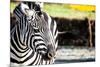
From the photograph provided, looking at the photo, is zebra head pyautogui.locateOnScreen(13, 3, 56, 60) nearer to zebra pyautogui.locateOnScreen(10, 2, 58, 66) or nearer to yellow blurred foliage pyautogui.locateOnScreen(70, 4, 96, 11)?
zebra pyautogui.locateOnScreen(10, 2, 58, 66)

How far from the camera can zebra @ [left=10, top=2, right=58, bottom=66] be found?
201 cm

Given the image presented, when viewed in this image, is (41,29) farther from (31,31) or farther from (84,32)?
(84,32)

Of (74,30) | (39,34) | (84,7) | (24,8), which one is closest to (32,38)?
(39,34)

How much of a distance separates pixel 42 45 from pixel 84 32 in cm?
52

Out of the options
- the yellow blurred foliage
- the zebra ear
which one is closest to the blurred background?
the yellow blurred foliage

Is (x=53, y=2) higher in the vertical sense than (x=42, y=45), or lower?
higher

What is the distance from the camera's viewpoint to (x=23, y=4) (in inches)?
80.7

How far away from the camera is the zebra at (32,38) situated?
6.58 feet

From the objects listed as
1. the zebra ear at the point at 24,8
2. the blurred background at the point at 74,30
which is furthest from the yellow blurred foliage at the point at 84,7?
the zebra ear at the point at 24,8

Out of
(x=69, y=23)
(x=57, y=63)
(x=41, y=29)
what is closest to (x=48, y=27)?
(x=41, y=29)

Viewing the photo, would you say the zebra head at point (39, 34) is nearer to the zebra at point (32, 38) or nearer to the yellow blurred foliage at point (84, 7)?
the zebra at point (32, 38)

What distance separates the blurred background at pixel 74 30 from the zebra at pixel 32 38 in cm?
7

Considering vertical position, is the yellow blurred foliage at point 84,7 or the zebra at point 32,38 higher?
the yellow blurred foliage at point 84,7

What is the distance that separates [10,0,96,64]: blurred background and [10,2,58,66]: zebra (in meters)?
0.07
